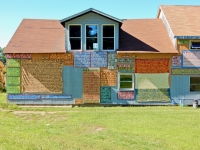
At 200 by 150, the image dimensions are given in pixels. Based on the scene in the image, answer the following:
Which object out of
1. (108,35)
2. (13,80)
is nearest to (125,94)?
(108,35)

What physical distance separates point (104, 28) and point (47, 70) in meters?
4.76

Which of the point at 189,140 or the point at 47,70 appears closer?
the point at 189,140

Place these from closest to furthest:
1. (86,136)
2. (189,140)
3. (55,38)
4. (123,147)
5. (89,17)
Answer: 1. (123,147)
2. (189,140)
3. (86,136)
4. (89,17)
5. (55,38)

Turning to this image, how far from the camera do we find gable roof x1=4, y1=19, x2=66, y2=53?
16312mm

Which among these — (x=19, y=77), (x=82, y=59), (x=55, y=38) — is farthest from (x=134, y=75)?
(x=19, y=77)

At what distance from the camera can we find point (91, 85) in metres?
16.2

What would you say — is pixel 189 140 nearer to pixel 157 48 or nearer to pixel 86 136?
pixel 86 136

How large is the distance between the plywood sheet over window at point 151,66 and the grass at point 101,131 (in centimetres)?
387

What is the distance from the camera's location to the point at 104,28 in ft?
53.2

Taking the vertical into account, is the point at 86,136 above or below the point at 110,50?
below

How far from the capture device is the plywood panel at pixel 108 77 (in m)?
16.2

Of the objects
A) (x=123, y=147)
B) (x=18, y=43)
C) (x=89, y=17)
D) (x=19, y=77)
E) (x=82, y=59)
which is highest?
(x=89, y=17)

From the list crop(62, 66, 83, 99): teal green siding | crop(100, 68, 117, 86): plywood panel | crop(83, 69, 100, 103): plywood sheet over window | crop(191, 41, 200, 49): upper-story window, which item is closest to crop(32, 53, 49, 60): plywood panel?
crop(62, 66, 83, 99): teal green siding

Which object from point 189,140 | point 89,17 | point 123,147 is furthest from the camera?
point 89,17
